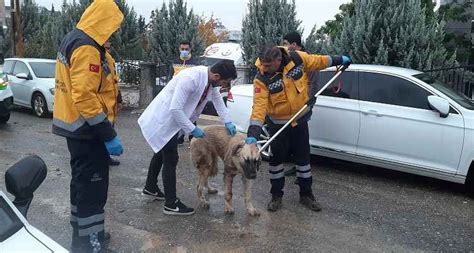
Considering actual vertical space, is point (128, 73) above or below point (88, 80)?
below

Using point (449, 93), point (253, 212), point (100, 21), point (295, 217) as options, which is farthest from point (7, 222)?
point (449, 93)

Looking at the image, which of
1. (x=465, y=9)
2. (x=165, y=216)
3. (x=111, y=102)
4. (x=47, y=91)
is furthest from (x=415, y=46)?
(x=47, y=91)

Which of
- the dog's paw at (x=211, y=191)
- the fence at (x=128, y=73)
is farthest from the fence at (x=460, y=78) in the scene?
the fence at (x=128, y=73)

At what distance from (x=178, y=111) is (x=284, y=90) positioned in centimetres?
115

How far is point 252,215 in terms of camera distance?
5008mm

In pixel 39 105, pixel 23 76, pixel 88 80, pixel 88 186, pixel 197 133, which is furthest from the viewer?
pixel 23 76

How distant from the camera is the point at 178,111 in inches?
176

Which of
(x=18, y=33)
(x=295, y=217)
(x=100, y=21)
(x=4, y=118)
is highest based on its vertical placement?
(x=18, y=33)

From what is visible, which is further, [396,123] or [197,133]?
[396,123]

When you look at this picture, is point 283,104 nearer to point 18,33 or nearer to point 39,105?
point 39,105

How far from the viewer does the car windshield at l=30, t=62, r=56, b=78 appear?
1197cm

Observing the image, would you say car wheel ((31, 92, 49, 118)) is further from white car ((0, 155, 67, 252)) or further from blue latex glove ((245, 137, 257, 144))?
white car ((0, 155, 67, 252))

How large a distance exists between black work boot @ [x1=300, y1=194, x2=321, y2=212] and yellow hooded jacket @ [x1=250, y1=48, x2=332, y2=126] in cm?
93

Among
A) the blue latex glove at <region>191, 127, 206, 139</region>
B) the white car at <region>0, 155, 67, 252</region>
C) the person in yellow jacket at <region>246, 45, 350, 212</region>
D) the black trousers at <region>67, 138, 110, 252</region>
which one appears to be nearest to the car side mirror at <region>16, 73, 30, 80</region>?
the person in yellow jacket at <region>246, 45, 350, 212</region>
